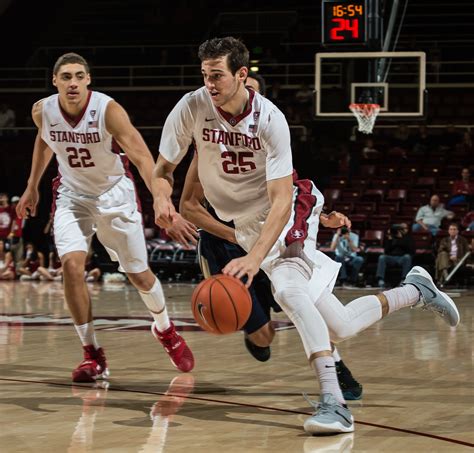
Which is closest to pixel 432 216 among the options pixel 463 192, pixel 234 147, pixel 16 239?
pixel 463 192

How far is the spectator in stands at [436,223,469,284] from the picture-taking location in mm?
15139

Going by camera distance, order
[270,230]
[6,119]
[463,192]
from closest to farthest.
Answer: [270,230], [463,192], [6,119]

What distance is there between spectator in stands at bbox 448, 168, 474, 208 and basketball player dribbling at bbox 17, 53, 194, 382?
37.6ft

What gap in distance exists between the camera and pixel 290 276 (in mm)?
4539

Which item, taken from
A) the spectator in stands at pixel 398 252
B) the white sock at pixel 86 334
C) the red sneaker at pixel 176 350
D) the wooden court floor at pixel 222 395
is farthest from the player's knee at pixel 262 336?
the spectator in stands at pixel 398 252

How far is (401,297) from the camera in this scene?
17.1 feet

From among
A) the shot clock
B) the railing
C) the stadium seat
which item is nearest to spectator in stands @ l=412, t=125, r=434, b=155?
the stadium seat

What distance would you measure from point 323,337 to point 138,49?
2162cm

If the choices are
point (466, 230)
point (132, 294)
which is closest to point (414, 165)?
point (466, 230)

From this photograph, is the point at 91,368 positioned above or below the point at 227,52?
below

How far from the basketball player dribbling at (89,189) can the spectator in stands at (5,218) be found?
1228 centimetres

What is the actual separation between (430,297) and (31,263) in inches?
532

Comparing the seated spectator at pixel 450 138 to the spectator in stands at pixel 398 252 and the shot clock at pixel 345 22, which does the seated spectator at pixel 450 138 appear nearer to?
the spectator in stands at pixel 398 252

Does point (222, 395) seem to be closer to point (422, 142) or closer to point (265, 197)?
point (265, 197)
